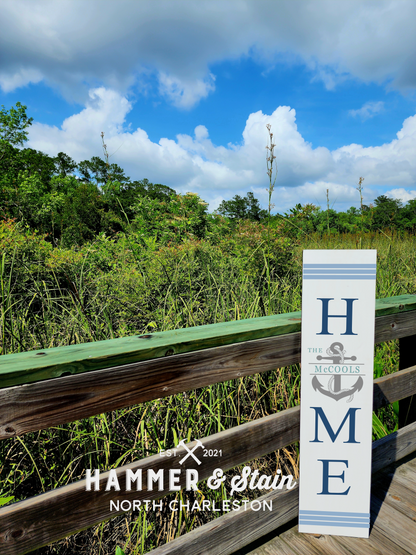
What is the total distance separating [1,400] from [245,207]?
17.3 m

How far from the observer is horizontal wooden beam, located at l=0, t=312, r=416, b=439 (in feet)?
3.29

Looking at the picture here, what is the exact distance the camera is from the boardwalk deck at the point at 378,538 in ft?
5.06

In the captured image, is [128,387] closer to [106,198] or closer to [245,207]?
[106,198]

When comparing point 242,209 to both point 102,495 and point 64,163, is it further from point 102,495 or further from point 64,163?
point 64,163

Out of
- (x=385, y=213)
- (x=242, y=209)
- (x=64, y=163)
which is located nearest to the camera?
(x=385, y=213)

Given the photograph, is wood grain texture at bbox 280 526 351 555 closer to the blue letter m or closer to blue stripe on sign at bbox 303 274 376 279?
the blue letter m

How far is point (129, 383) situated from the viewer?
1195 mm

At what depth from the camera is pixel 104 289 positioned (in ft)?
10.7

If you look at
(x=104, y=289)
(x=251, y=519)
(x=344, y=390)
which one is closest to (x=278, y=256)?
(x=104, y=289)

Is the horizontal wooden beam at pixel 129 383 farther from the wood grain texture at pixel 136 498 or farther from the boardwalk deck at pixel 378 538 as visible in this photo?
the boardwalk deck at pixel 378 538

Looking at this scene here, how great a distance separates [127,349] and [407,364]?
1934 millimetres

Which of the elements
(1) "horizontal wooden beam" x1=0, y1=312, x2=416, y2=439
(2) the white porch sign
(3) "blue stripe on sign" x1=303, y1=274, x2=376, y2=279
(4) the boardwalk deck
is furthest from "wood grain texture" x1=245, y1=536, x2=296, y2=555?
(3) "blue stripe on sign" x1=303, y1=274, x2=376, y2=279

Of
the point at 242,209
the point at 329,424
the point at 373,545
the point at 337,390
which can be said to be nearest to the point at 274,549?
the point at 373,545

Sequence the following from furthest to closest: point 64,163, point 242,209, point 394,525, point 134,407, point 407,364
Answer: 1. point 64,163
2. point 242,209
3. point 407,364
4. point 134,407
5. point 394,525
